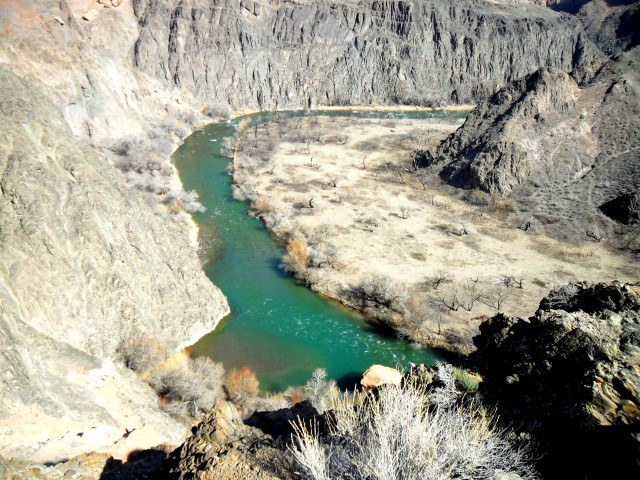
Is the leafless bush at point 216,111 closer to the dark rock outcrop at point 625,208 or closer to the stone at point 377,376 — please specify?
the dark rock outcrop at point 625,208

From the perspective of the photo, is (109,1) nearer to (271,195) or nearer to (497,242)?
(271,195)

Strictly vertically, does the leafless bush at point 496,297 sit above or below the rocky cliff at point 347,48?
below

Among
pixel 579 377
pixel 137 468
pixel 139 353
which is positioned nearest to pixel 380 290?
pixel 139 353

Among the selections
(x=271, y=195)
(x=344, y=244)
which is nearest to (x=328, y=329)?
(x=344, y=244)

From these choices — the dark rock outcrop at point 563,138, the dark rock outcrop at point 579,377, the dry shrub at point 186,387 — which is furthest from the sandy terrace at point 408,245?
the dark rock outcrop at point 579,377

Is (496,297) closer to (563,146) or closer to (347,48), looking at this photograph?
(563,146)

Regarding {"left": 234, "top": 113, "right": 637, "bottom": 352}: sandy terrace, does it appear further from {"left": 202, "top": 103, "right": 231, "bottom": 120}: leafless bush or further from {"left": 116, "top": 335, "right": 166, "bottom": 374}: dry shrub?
{"left": 202, "top": 103, "right": 231, "bottom": 120}: leafless bush
